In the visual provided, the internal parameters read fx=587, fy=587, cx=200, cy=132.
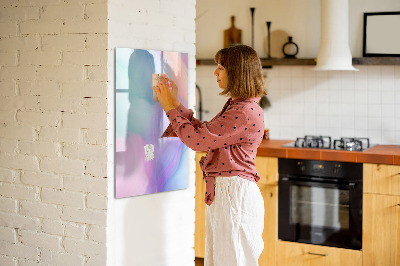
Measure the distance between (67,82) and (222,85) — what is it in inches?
31.0

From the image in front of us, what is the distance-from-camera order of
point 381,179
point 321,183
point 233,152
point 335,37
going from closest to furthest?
point 233,152 < point 381,179 < point 321,183 < point 335,37

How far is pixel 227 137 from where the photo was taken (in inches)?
105

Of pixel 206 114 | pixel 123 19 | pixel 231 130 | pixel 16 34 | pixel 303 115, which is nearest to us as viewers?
pixel 231 130

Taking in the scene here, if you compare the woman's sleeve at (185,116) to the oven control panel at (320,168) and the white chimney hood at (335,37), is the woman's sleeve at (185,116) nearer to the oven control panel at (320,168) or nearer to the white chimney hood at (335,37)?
the oven control panel at (320,168)

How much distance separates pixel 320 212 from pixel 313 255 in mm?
310

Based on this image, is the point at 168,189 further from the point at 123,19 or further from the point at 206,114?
the point at 206,114

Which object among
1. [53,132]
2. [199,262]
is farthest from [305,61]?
[53,132]

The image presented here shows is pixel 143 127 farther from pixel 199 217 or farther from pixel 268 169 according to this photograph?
pixel 199 217

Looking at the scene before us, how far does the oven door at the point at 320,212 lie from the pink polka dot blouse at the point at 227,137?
137cm

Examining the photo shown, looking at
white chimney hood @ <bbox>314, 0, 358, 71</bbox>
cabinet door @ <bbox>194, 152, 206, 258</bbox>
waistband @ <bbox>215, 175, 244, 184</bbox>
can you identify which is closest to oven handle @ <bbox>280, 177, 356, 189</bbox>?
cabinet door @ <bbox>194, 152, 206, 258</bbox>

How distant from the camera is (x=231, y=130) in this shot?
2.65 metres

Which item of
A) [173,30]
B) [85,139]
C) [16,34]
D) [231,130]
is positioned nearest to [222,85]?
[231,130]

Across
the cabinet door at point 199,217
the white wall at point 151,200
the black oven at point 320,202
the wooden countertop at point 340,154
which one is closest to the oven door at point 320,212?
the black oven at point 320,202

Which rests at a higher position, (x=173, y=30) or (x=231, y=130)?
(x=173, y=30)
